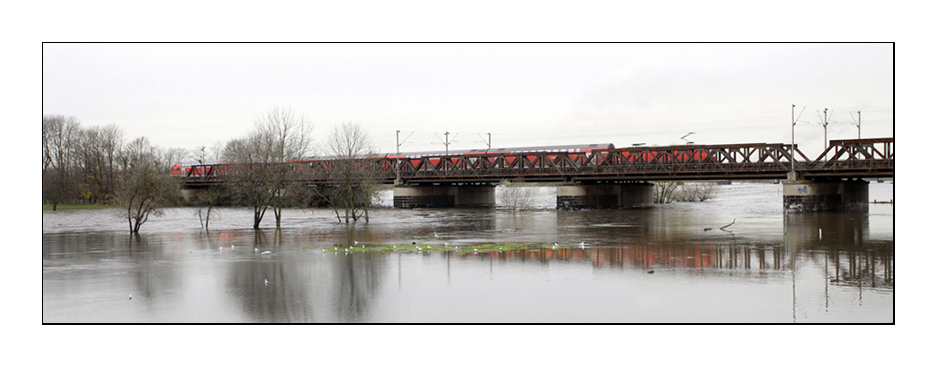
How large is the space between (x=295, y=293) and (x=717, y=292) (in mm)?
9482

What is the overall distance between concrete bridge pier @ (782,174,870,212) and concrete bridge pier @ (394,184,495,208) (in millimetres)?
39133

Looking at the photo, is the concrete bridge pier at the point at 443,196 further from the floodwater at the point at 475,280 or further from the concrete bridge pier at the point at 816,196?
the floodwater at the point at 475,280

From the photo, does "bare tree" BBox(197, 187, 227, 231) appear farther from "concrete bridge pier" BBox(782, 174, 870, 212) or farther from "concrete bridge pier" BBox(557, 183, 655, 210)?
"concrete bridge pier" BBox(782, 174, 870, 212)

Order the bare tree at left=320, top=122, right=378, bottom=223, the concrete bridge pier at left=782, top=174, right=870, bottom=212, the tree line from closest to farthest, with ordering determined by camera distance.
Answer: the tree line, the bare tree at left=320, top=122, right=378, bottom=223, the concrete bridge pier at left=782, top=174, right=870, bottom=212

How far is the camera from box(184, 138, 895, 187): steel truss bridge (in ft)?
177

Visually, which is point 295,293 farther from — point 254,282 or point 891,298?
point 891,298

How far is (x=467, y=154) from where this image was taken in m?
81.4

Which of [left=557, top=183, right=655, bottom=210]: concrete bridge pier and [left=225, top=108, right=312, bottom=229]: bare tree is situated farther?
[left=557, top=183, right=655, bottom=210]: concrete bridge pier

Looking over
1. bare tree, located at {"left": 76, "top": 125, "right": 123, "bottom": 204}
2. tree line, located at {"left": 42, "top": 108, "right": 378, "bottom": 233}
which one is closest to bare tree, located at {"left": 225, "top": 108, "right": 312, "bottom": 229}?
tree line, located at {"left": 42, "top": 108, "right": 378, "bottom": 233}

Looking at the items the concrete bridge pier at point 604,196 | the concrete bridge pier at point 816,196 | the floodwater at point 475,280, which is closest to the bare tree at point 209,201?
the floodwater at point 475,280

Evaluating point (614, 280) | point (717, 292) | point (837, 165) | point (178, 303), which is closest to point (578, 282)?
point (614, 280)

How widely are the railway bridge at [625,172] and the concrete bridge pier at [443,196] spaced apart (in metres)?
0.12

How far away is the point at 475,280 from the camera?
1681 cm

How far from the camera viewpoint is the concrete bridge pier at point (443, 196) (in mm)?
79000
